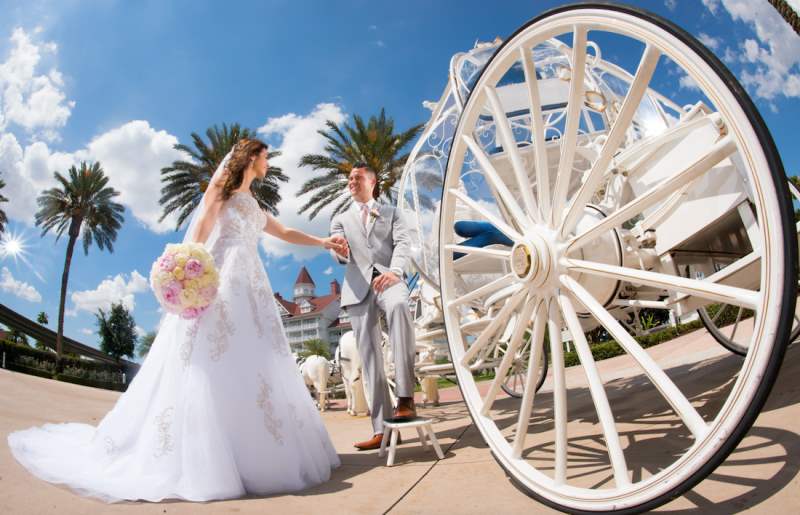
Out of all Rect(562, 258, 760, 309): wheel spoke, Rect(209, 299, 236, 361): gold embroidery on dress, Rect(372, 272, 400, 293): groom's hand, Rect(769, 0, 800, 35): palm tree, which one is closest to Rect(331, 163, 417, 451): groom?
Rect(372, 272, 400, 293): groom's hand

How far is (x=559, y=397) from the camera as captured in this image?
80.3 inches

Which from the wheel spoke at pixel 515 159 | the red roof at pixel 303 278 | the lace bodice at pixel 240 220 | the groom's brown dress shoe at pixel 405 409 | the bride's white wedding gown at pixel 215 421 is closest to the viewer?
the wheel spoke at pixel 515 159

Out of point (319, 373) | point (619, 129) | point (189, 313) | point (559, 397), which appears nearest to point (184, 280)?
point (189, 313)

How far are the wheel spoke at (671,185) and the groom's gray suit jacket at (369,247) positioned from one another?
1996mm

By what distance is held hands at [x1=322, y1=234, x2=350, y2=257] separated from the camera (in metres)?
3.81

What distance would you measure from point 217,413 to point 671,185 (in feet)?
7.80

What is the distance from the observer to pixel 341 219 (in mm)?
4164

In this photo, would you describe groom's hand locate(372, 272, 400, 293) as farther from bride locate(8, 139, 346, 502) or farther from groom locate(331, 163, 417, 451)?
bride locate(8, 139, 346, 502)

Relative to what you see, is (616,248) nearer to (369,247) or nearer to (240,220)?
(369,247)

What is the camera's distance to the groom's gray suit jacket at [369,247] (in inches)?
152

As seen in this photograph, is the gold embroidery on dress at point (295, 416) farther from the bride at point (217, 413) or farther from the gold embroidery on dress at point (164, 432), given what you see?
the gold embroidery on dress at point (164, 432)

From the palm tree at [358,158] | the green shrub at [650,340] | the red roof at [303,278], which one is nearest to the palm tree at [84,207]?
the palm tree at [358,158]

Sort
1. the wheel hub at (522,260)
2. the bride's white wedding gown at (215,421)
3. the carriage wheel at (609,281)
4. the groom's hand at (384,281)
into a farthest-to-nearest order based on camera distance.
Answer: the groom's hand at (384,281) < the bride's white wedding gown at (215,421) < the wheel hub at (522,260) < the carriage wheel at (609,281)

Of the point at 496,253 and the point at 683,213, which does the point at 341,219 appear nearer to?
the point at 496,253
